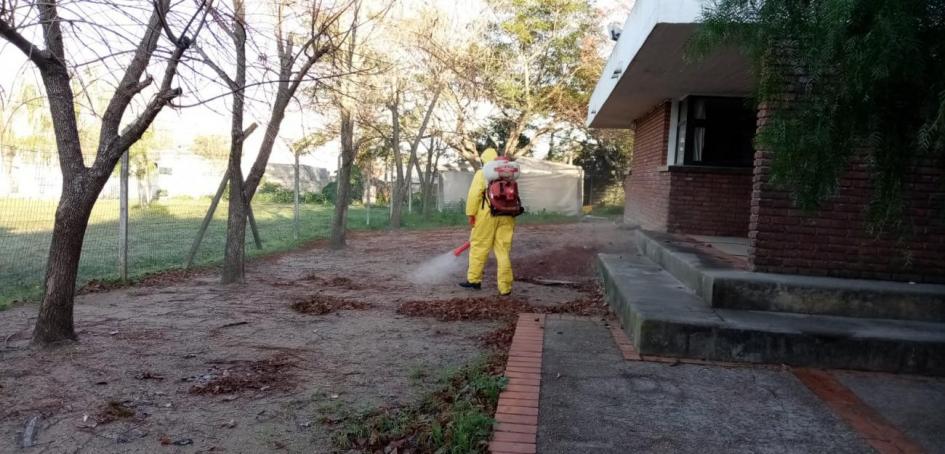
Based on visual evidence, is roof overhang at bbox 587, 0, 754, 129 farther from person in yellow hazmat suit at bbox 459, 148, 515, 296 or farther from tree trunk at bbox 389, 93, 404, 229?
tree trunk at bbox 389, 93, 404, 229

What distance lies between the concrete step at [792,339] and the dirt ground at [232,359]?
4.72 feet

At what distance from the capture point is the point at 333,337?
576 cm

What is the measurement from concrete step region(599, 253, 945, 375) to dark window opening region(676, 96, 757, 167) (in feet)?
17.7

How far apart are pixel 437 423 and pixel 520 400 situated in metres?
0.53

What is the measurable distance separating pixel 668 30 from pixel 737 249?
294cm

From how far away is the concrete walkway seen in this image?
3254mm

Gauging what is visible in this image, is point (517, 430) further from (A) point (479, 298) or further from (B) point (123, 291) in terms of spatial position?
(B) point (123, 291)

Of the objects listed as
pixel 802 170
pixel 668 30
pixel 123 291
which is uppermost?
pixel 668 30

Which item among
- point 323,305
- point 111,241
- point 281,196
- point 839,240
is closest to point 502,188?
point 323,305

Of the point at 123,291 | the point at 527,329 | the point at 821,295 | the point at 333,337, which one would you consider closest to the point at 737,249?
the point at 821,295

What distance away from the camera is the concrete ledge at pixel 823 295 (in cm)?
510

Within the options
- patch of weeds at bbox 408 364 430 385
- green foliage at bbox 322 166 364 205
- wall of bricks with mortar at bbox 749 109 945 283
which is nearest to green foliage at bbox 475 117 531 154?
green foliage at bbox 322 166 364 205

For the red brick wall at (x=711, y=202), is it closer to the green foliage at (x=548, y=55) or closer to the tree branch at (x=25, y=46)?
the tree branch at (x=25, y=46)

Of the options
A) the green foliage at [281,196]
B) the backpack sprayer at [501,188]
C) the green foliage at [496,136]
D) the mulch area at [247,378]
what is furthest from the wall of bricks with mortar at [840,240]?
the green foliage at [281,196]
